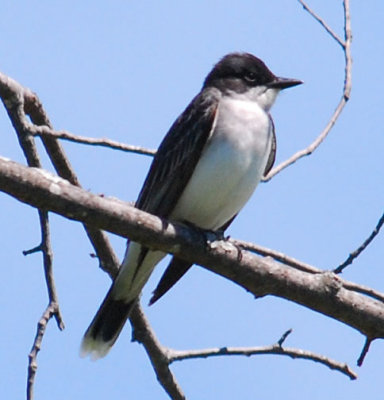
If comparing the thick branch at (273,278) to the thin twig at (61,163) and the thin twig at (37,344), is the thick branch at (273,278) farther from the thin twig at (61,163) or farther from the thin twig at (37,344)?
the thin twig at (61,163)

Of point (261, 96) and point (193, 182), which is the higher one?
point (261, 96)

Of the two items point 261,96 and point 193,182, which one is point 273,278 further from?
point 261,96

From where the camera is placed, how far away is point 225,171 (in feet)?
19.2

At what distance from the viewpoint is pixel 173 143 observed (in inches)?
237

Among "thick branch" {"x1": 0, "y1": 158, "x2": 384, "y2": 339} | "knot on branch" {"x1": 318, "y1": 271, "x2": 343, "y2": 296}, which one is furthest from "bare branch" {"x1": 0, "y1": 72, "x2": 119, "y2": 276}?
"knot on branch" {"x1": 318, "y1": 271, "x2": 343, "y2": 296}

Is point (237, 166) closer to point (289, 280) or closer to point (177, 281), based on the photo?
point (177, 281)

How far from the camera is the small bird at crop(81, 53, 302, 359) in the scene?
587 cm

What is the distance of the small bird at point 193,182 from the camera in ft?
19.3

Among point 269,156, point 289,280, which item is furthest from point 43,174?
point 269,156

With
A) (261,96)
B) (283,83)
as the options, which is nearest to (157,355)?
(261,96)

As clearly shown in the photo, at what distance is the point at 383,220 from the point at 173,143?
1.64m

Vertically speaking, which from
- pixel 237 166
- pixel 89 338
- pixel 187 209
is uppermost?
pixel 237 166

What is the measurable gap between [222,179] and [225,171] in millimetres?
52

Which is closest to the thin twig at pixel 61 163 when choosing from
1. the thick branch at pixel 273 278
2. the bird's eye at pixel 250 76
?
the thick branch at pixel 273 278
